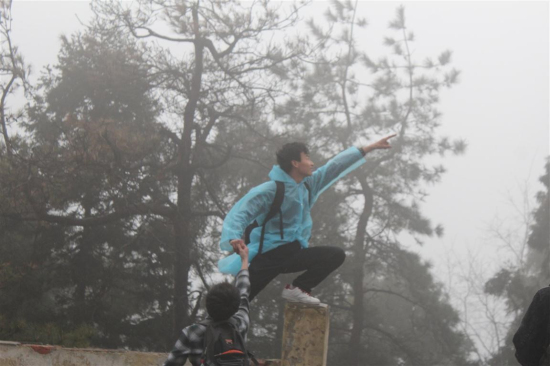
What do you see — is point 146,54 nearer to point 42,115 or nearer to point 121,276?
point 42,115

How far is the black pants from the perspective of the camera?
4.11m

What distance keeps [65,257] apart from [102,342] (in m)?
1.91

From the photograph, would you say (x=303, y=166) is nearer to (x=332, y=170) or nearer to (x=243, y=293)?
(x=332, y=170)

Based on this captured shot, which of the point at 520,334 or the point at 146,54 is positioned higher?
the point at 146,54

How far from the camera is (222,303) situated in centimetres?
283

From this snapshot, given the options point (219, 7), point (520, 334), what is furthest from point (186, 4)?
point (520, 334)

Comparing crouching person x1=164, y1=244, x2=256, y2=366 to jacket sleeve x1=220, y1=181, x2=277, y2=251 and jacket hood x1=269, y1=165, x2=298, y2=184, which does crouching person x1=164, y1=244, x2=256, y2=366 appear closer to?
jacket sleeve x1=220, y1=181, x2=277, y2=251

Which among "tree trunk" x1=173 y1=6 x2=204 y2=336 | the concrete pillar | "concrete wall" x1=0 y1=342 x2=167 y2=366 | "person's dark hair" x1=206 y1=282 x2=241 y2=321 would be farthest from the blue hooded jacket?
"tree trunk" x1=173 y1=6 x2=204 y2=336

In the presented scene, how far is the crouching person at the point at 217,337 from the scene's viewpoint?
277cm

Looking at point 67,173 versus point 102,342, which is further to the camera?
point 102,342

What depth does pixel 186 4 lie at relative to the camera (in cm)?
1337

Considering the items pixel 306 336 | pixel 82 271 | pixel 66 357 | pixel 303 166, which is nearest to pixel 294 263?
pixel 306 336

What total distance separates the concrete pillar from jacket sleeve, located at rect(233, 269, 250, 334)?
1.11 metres

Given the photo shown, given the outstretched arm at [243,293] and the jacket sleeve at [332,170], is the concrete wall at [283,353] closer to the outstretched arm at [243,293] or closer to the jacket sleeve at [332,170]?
the jacket sleeve at [332,170]
